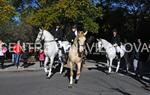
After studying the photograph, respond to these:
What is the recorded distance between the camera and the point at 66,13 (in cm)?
3531

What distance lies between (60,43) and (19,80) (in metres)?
3.78

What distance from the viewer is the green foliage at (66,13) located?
116ft

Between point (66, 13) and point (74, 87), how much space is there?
715 inches

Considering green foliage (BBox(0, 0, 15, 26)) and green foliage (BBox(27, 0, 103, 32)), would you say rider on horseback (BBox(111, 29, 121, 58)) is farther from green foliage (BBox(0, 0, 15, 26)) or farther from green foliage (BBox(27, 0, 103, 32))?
green foliage (BBox(0, 0, 15, 26))

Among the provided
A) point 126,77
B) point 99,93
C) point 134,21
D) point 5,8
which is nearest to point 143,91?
point 99,93

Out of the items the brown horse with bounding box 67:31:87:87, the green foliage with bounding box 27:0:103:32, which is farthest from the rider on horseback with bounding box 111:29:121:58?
the green foliage with bounding box 27:0:103:32

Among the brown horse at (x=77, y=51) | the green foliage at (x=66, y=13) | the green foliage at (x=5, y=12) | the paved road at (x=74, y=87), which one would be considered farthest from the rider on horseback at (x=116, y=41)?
the green foliage at (x=5, y=12)

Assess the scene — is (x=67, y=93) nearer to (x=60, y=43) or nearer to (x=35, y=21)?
(x=60, y=43)

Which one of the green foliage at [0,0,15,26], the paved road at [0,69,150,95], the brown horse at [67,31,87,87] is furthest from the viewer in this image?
the green foliage at [0,0,15,26]

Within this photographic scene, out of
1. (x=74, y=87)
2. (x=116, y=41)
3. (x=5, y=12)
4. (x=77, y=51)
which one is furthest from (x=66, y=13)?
Result: (x=74, y=87)

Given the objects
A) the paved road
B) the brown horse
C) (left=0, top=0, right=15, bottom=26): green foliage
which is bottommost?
the paved road

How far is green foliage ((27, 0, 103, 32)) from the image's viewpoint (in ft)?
116

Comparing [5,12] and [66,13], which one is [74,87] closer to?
[5,12]

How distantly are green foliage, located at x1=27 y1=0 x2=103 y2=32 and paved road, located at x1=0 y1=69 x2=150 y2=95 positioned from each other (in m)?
13.7
